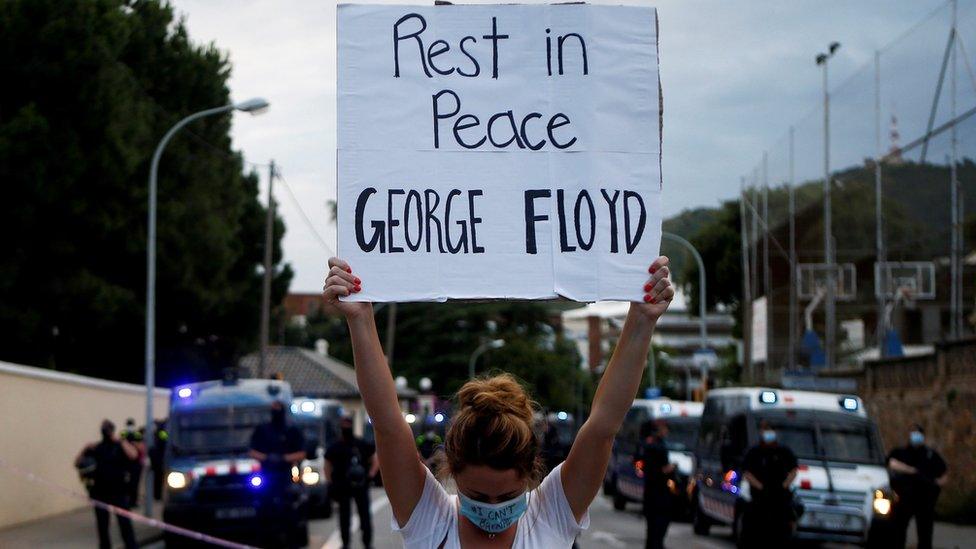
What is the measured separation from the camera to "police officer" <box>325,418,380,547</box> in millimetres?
17922

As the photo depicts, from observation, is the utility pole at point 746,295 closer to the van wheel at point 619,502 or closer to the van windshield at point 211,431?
the van wheel at point 619,502

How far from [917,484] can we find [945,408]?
8515mm

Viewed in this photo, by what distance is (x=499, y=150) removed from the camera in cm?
410

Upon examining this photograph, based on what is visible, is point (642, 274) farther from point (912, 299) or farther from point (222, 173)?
point (222, 173)

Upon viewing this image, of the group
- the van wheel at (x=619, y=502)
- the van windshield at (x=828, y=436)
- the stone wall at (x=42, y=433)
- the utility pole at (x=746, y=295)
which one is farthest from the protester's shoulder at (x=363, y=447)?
the utility pole at (x=746, y=295)

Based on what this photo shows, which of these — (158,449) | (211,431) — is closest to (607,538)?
(211,431)

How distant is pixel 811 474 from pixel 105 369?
25281 mm

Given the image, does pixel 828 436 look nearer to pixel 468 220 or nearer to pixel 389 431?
pixel 468 220

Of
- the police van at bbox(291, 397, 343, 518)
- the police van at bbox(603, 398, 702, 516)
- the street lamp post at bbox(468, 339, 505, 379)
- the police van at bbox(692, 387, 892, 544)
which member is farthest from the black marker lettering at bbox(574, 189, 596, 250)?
the street lamp post at bbox(468, 339, 505, 379)

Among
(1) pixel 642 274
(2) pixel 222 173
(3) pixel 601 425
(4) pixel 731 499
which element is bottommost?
(4) pixel 731 499

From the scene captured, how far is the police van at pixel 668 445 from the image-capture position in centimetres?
3000

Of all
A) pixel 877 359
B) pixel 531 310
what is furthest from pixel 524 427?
pixel 531 310

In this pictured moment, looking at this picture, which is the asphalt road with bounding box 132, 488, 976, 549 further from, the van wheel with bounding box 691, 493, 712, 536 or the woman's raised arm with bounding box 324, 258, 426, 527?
the woman's raised arm with bounding box 324, 258, 426, 527

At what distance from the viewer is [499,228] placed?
4020mm
